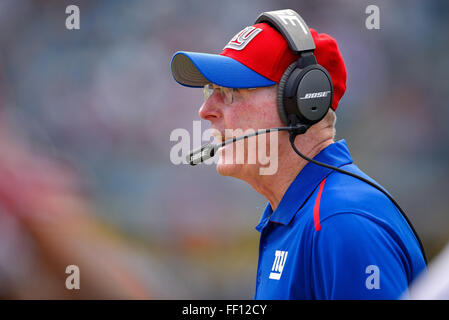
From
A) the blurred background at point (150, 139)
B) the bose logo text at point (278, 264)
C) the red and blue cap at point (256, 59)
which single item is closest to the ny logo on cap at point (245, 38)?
the red and blue cap at point (256, 59)

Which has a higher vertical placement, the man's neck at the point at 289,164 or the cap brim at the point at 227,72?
the cap brim at the point at 227,72

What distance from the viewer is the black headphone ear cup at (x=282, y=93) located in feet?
3.77

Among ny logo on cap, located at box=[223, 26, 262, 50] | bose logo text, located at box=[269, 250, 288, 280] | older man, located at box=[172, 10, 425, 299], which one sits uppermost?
ny logo on cap, located at box=[223, 26, 262, 50]

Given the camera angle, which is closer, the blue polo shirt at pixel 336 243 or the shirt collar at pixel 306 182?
the blue polo shirt at pixel 336 243

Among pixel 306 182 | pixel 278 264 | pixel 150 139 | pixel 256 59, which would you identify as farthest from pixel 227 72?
pixel 150 139

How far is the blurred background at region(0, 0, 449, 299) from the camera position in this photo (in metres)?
3.18

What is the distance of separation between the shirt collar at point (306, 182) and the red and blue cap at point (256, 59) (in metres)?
0.13

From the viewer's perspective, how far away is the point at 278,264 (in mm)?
1067

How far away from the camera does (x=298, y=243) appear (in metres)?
1.00

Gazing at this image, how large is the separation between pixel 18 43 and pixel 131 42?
765 mm

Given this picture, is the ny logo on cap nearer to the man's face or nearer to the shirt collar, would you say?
the man's face

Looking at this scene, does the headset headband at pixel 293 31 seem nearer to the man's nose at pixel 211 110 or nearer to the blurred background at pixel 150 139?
the man's nose at pixel 211 110

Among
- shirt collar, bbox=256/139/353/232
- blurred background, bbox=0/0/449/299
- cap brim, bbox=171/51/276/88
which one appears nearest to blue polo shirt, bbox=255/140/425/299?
shirt collar, bbox=256/139/353/232
